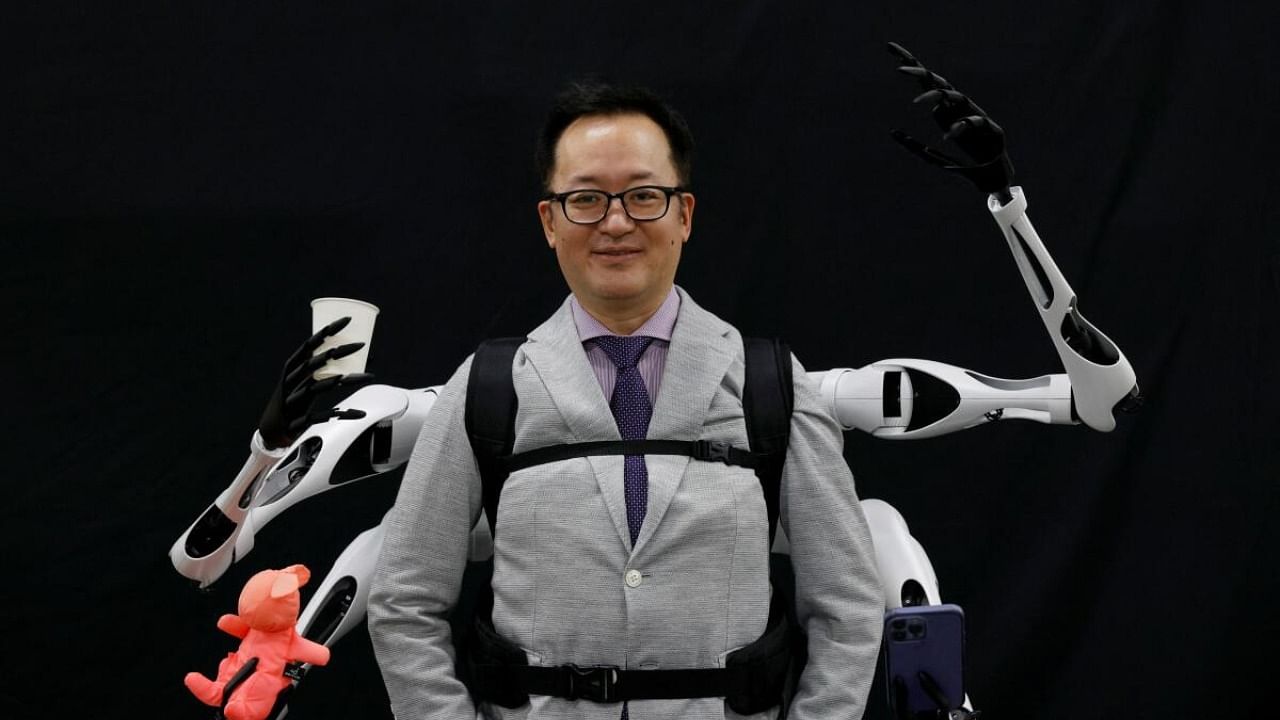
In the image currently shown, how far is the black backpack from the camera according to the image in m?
1.37

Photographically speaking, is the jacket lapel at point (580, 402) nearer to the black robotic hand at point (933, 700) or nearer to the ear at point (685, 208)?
the ear at point (685, 208)

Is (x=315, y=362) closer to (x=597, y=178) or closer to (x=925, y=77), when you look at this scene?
(x=597, y=178)

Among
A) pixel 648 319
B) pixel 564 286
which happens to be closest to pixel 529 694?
pixel 648 319

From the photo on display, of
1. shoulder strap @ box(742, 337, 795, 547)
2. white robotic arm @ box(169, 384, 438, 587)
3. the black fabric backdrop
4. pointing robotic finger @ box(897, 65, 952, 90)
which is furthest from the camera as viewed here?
the black fabric backdrop

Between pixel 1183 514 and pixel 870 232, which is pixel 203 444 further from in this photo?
pixel 1183 514

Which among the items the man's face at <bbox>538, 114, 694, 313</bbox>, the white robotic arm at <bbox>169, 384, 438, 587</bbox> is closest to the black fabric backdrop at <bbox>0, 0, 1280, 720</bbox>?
the white robotic arm at <bbox>169, 384, 438, 587</bbox>

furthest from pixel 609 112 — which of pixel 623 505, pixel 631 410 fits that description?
pixel 623 505

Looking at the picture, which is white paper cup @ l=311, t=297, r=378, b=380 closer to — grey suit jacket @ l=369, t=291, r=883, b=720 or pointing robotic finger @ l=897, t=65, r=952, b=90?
grey suit jacket @ l=369, t=291, r=883, b=720

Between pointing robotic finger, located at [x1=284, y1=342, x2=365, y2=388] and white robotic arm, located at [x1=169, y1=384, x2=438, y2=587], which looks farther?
white robotic arm, located at [x1=169, y1=384, x2=438, y2=587]

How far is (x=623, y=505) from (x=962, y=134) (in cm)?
56

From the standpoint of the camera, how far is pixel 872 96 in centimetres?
219

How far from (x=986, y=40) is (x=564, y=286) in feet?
2.83

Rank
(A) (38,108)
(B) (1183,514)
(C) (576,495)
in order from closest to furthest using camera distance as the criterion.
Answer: (C) (576,495) → (A) (38,108) → (B) (1183,514)

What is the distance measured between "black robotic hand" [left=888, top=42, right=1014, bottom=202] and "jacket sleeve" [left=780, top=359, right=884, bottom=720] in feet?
1.01
